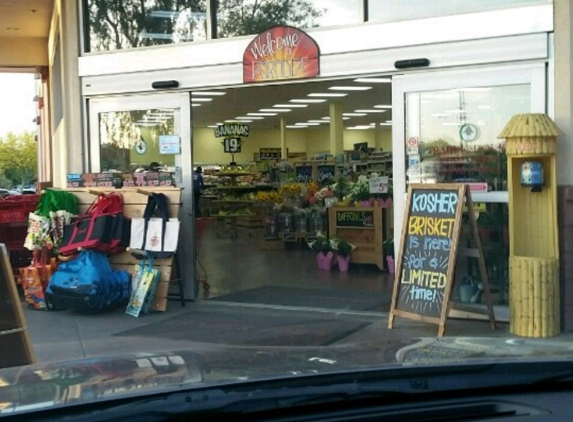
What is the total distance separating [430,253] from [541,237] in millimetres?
1065

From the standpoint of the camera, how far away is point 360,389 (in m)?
2.16

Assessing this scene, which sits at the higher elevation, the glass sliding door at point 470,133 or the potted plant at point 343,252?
the glass sliding door at point 470,133

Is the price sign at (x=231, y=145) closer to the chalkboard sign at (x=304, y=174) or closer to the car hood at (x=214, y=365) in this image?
the chalkboard sign at (x=304, y=174)

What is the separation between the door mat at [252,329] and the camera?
802 centimetres

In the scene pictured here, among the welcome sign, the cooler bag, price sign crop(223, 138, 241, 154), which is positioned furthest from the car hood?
price sign crop(223, 138, 241, 154)

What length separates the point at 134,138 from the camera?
1091cm

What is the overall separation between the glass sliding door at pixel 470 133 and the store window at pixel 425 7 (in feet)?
2.01

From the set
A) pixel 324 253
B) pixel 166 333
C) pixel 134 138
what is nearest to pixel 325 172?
pixel 324 253

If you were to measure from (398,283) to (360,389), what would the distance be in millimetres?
6052

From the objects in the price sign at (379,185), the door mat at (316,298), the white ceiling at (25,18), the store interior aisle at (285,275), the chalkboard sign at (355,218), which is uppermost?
the white ceiling at (25,18)

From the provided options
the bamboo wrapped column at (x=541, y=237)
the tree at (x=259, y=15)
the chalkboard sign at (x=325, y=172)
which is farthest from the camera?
the chalkboard sign at (x=325, y=172)

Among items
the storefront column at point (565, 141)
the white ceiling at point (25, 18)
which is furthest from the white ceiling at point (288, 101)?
the storefront column at point (565, 141)

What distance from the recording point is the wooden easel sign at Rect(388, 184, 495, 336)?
770 centimetres

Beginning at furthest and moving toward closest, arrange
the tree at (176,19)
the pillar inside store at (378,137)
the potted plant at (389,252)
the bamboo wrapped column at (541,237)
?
the pillar inside store at (378,137)
the potted plant at (389,252)
the tree at (176,19)
the bamboo wrapped column at (541,237)
